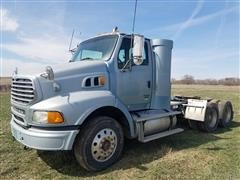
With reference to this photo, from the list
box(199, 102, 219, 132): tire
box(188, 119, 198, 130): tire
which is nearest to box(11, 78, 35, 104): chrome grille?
box(188, 119, 198, 130): tire

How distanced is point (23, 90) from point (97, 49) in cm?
192

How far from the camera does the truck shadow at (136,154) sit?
495 cm

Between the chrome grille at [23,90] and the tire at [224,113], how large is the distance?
6.47 m

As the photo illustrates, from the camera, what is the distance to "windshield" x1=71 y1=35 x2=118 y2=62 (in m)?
5.68

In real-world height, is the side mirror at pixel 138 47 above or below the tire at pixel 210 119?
above

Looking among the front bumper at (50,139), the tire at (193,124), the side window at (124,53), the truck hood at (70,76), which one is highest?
the side window at (124,53)

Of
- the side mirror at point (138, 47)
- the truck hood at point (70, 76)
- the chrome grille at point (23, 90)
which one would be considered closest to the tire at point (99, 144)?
the truck hood at point (70, 76)

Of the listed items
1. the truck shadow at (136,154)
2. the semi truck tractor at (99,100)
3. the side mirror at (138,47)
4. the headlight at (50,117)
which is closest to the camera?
the headlight at (50,117)

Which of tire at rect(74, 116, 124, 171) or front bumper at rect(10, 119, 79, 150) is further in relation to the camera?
tire at rect(74, 116, 124, 171)

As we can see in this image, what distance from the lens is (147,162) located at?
17.1ft

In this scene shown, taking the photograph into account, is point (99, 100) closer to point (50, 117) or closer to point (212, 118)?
point (50, 117)

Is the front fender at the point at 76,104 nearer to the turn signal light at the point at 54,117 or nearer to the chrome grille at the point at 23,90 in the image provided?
the turn signal light at the point at 54,117

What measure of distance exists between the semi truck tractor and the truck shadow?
0.90 ft

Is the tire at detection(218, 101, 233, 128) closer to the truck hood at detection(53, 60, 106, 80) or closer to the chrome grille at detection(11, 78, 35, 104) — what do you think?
the truck hood at detection(53, 60, 106, 80)
